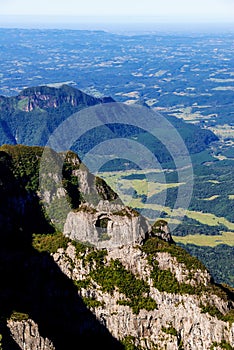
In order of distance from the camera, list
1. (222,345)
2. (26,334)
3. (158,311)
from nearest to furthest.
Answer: (26,334) → (222,345) → (158,311)

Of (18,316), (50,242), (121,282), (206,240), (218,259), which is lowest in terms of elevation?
(206,240)

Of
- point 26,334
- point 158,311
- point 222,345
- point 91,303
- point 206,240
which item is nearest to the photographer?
point 26,334

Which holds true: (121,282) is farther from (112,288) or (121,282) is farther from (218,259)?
(218,259)

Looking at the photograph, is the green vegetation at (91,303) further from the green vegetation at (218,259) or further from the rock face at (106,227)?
the green vegetation at (218,259)

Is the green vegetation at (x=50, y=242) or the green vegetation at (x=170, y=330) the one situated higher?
the green vegetation at (x=50, y=242)

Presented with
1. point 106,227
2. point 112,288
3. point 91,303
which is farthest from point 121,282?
point 106,227

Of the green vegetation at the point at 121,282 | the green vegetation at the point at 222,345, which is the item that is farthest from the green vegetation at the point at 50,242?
the green vegetation at the point at 222,345

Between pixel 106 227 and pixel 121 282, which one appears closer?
pixel 121 282

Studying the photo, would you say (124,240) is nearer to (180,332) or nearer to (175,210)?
(180,332)

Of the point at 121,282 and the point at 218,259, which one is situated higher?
the point at 121,282
